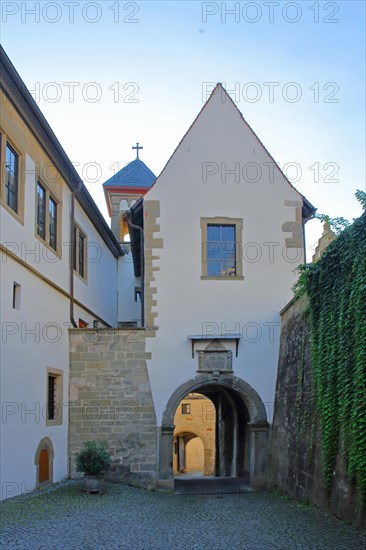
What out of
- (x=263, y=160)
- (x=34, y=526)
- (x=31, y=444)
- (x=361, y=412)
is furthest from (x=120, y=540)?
(x=263, y=160)

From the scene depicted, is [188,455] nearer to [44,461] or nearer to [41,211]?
[44,461]

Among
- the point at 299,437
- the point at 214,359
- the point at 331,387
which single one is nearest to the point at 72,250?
the point at 214,359

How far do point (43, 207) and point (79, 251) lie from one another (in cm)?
381

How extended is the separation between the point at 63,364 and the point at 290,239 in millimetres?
6011

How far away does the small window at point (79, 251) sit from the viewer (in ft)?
53.1

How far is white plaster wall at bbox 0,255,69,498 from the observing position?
33.4 feet

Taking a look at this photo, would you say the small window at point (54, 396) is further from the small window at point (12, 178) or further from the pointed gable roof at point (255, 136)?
the pointed gable roof at point (255, 136)

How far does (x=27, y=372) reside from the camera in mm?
11359

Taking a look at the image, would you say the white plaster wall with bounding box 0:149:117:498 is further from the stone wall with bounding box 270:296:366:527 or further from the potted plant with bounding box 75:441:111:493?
the stone wall with bounding box 270:296:366:527

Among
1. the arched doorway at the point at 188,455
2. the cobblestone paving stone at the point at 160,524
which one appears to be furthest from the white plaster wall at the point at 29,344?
the arched doorway at the point at 188,455

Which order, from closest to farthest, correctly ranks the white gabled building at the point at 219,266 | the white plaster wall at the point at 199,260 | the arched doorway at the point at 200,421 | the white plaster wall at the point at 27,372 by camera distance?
the white plaster wall at the point at 27,372 → the white gabled building at the point at 219,266 → the white plaster wall at the point at 199,260 → the arched doorway at the point at 200,421

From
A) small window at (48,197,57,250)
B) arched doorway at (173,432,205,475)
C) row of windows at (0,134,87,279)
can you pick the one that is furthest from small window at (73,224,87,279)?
arched doorway at (173,432,205,475)

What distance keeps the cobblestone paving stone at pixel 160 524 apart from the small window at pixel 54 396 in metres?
1.59

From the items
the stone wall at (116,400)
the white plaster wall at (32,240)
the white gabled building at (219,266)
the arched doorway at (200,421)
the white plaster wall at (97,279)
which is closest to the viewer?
the white plaster wall at (32,240)
